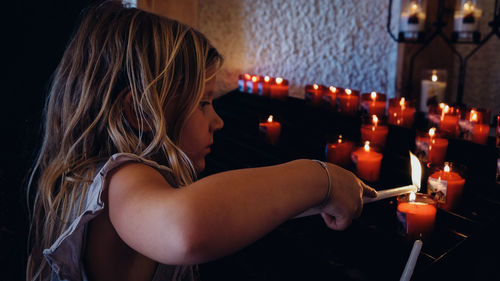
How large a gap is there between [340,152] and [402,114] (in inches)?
13.7

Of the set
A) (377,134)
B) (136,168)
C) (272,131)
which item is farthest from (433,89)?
(136,168)

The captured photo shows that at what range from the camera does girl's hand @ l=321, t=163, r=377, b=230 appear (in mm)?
723

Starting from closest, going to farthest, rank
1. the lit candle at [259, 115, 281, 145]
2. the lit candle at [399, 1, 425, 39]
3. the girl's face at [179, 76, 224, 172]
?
the girl's face at [179, 76, 224, 172] < the lit candle at [399, 1, 425, 39] < the lit candle at [259, 115, 281, 145]

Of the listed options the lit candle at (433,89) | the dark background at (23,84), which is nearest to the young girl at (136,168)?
the dark background at (23,84)

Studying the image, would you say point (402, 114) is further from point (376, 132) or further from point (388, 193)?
point (388, 193)

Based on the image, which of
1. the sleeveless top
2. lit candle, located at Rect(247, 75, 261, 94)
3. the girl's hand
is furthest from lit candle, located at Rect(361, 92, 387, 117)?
the sleeveless top

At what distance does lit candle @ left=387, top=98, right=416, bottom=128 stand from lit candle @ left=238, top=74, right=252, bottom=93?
1221 mm

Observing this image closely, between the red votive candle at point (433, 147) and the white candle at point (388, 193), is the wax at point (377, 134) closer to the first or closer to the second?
the red votive candle at point (433, 147)

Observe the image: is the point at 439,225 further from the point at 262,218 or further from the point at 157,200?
the point at 157,200

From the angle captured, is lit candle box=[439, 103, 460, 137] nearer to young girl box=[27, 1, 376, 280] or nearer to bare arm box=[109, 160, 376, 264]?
young girl box=[27, 1, 376, 280]

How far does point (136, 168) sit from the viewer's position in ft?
2.28

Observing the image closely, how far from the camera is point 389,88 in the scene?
2.31 meters

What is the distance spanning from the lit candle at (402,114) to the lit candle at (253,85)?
41.8 inches

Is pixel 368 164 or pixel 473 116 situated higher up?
pixel 473 116
